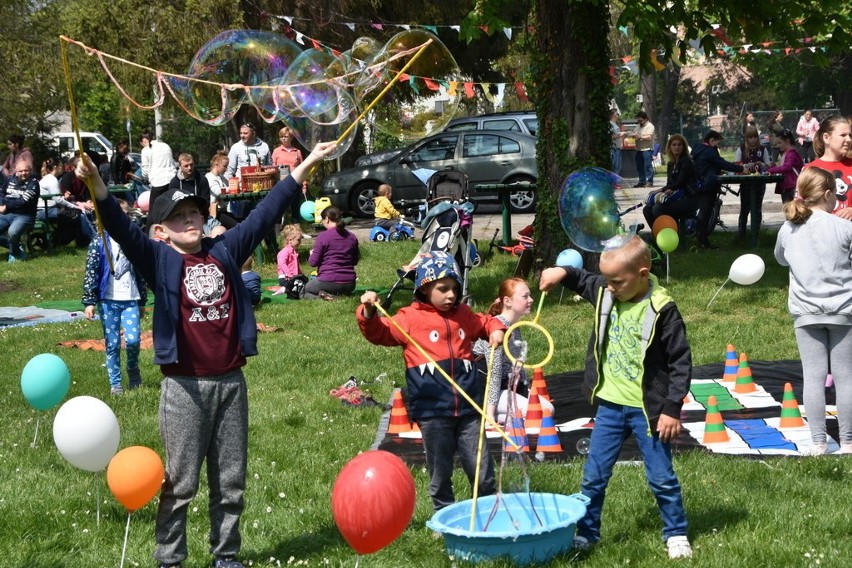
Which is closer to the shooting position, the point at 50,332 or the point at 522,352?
the point at 522,352

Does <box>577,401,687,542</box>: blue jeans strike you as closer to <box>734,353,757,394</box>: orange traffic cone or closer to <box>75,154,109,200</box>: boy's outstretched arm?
<box>75,154,109,200</box>: boy's outstretched arm

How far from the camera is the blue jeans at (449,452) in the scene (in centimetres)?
558

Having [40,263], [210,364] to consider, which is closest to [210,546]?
[210,364]

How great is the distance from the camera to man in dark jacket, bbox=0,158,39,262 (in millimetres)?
19438

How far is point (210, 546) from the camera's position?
549 centimetres

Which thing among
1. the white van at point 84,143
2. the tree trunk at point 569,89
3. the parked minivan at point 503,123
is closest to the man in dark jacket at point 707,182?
the tree trunk at point 569,89

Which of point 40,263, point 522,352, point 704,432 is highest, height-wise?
point 522,352

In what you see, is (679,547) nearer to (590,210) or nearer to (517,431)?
(517,431)

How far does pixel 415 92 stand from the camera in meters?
9.71

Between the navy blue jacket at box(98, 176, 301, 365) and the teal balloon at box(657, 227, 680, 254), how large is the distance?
298 inches

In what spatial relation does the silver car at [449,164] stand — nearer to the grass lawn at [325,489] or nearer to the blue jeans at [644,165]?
the blue jeans at [644,165]

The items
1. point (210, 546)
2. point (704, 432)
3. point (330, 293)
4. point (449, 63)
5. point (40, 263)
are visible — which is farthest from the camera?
point (40, 263)

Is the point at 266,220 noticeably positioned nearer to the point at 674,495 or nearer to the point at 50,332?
the point at 674,495

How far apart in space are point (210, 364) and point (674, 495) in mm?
2173
